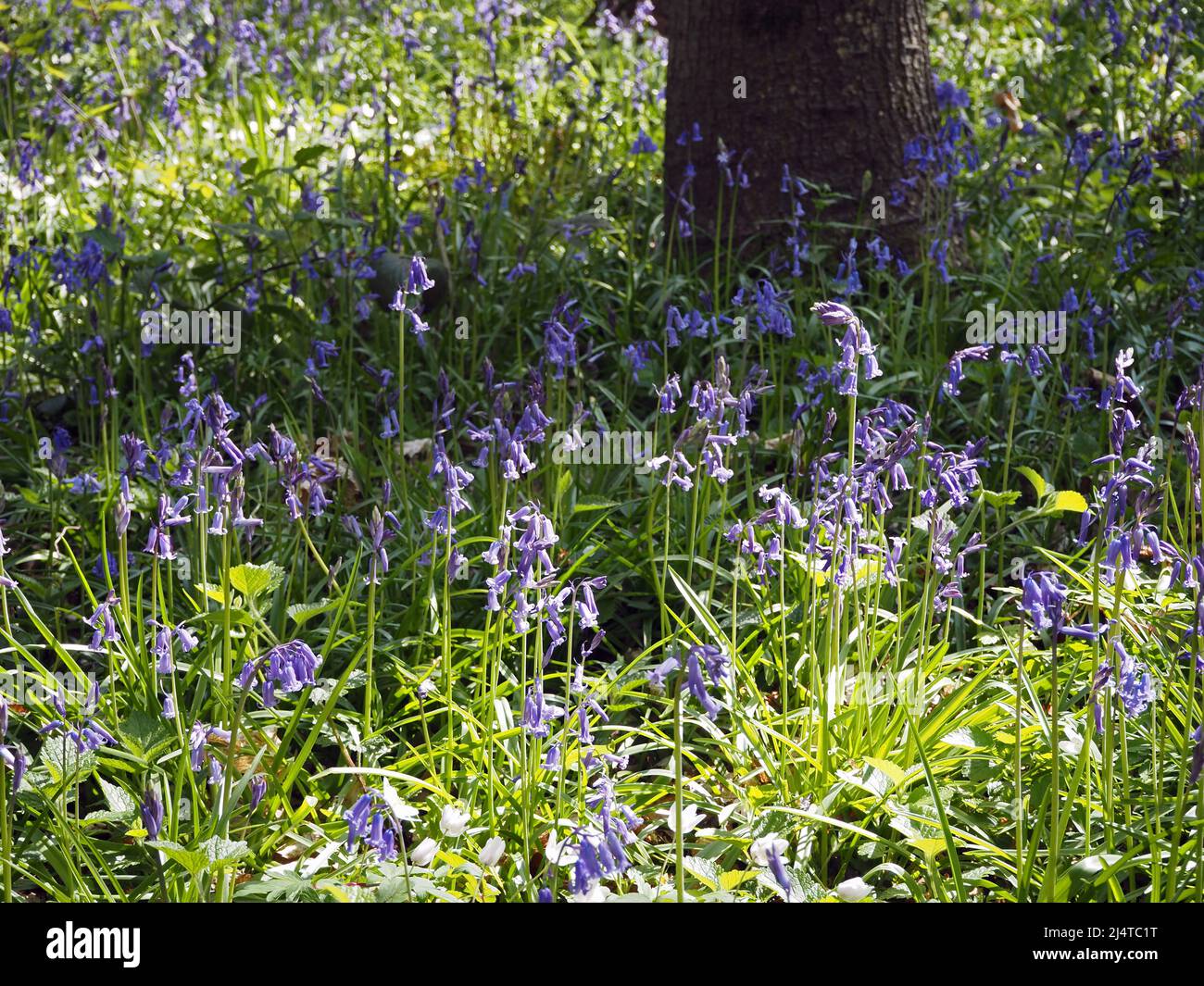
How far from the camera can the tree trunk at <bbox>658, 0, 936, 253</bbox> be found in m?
4.67

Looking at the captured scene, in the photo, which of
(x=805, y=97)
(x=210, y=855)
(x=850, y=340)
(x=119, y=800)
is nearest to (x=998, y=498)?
(x=850, y=340)

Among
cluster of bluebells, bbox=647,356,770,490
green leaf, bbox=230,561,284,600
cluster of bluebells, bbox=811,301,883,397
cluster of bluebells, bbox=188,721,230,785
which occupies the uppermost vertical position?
cluster of bluebells, bbox=811,301,883,397

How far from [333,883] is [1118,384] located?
1570mm

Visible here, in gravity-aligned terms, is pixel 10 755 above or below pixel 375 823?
above

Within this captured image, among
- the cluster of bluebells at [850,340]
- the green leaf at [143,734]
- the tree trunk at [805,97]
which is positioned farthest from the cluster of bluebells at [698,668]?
the tree trunk at [805,97]

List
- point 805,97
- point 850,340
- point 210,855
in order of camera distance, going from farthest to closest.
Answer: point 805,97 < point 850,340 < point 210,855

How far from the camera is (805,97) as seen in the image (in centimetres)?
470

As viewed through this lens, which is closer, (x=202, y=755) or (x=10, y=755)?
(x=10, y=755)

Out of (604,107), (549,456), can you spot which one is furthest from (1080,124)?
(549,456)

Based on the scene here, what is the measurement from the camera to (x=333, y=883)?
2.02m

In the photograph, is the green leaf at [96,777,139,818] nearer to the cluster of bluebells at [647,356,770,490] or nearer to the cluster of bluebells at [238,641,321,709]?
the cluster of bluebells at [238,641,321,709]

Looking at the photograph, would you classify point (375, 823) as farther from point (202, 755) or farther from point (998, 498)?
point (998, 498)

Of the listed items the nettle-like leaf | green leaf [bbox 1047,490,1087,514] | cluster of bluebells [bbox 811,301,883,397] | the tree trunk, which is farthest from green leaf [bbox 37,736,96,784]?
the tree trunk
